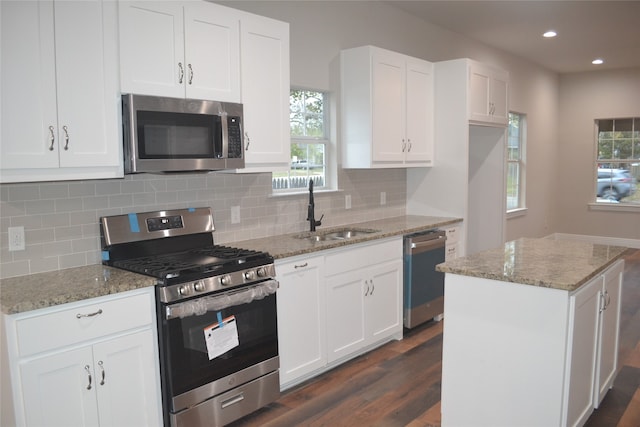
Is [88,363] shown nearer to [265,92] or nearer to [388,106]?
[265,92]

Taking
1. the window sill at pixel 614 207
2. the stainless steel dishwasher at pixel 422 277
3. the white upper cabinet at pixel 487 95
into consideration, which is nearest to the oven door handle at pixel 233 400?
the stainless steel dishwasher at pixel 422 277

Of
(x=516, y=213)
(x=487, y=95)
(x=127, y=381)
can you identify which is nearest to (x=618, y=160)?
(x=516, y=213)

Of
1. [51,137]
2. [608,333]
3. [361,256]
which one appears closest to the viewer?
[51,137]

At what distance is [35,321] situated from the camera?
2.06 meters

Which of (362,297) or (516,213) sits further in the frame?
(516,213)

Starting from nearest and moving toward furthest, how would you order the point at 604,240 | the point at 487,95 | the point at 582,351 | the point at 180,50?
the point at 582,351
the point at 180,50
the point at 487,95
the point at 604,240

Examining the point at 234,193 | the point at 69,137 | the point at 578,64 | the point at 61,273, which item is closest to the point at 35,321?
the point at 61,273

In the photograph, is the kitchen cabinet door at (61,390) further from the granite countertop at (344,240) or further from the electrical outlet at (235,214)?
the electrical outlet at (235,214)

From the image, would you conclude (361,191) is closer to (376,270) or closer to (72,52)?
(376,270)

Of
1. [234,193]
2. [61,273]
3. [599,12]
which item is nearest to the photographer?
[61,273]

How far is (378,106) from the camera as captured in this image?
4191mm

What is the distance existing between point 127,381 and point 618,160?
27.9 feet

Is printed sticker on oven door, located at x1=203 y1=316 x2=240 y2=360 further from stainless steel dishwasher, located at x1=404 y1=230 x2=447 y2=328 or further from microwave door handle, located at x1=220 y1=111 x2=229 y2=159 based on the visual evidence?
stainless steel dishwasher, located at x1=404 y1=230 x2=447 y2=328

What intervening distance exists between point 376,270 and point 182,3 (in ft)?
7.09
